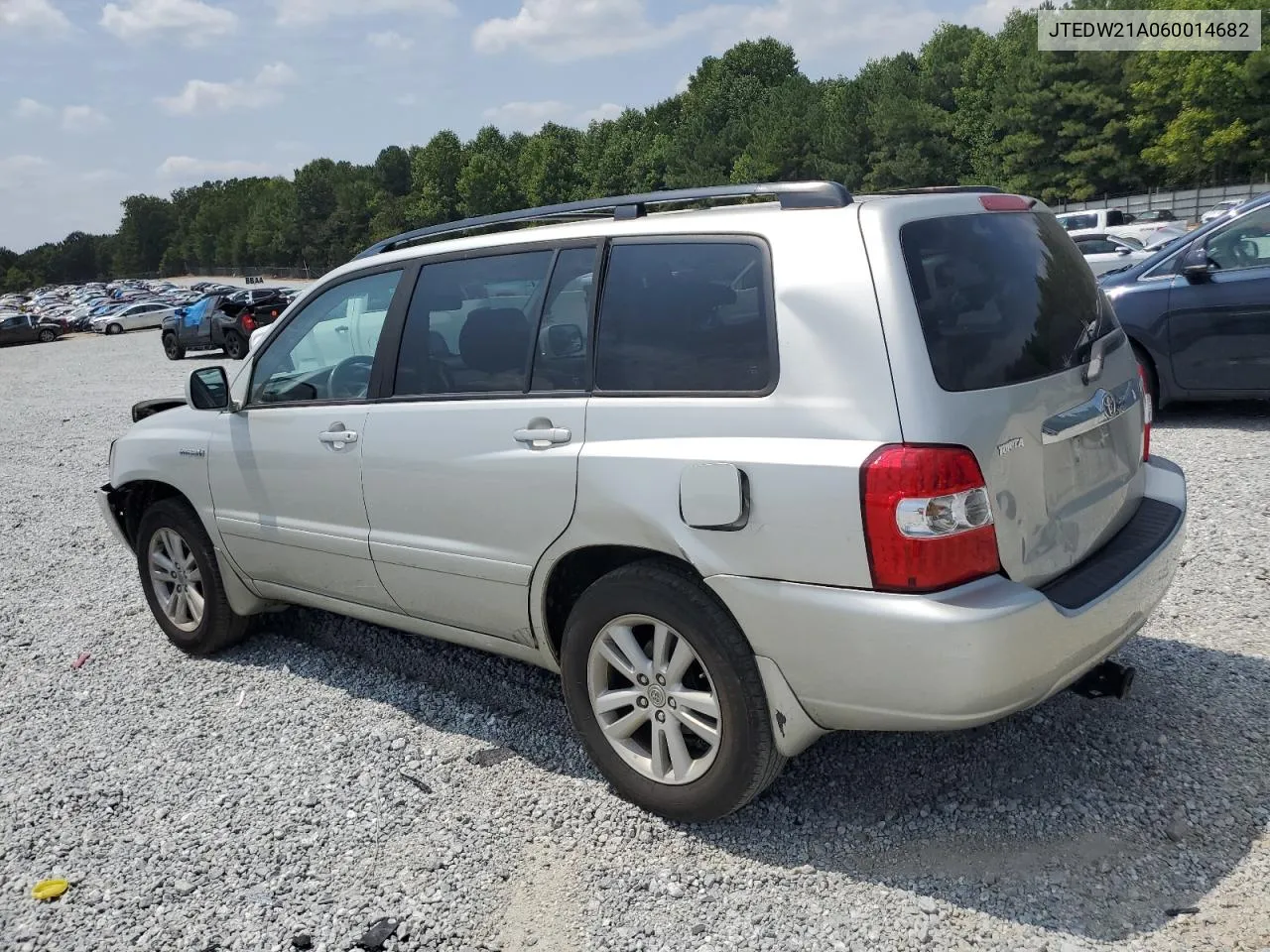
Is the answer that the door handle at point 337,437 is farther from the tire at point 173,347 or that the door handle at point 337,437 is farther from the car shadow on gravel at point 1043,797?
the tire at point 173,347

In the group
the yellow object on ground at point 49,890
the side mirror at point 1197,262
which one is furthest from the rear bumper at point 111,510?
the side mirror at point 1197,262

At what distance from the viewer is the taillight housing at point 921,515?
9.05ft

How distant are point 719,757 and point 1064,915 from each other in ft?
3.24

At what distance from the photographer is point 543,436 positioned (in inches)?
137

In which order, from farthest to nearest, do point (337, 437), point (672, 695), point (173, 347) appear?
1. point (173, 347)
2. point (337, 437)
3. point (672, 695)

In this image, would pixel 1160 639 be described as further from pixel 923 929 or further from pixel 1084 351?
pixel 923 929

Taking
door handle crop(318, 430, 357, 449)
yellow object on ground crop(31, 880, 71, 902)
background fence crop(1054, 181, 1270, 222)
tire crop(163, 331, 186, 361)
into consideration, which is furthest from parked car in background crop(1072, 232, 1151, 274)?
background fence crop(1054, 181, 1270, 222)

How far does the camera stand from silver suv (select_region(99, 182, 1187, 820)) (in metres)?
2.82

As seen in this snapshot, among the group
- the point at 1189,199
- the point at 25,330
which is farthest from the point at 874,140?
the point at 25,330

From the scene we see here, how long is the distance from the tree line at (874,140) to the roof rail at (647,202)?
5321cm

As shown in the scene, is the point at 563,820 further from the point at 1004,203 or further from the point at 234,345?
the point at 234,345

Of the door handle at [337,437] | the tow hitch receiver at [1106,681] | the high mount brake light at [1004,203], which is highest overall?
the high mount brake light at [1004,203]

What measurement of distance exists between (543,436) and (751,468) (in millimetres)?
795

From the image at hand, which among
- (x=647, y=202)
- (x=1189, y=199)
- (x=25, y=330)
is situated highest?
(x=647, y=202)
